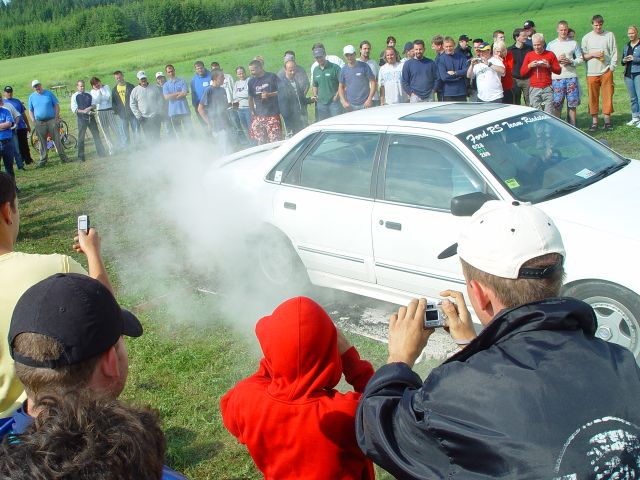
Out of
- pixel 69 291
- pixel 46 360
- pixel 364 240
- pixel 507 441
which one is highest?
pixel 69 291

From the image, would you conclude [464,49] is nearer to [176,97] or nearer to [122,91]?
[176,97]

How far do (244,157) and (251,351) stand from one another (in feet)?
8.27

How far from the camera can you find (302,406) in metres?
2.34

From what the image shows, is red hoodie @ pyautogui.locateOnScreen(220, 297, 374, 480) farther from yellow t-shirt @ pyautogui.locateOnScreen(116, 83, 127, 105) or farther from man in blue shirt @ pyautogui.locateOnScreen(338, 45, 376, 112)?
yellow t-shirt @ pyautogui.locateOnScreen(116, 83, 127, 105)

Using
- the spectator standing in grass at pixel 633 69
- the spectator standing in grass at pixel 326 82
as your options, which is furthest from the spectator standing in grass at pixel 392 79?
the spectator standing in grass at pixel 633 69

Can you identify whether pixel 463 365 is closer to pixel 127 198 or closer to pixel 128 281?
pixel 128 281

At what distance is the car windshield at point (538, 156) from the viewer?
4.81 metres

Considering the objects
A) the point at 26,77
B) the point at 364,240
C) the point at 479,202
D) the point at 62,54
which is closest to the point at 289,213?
the point at 364,240

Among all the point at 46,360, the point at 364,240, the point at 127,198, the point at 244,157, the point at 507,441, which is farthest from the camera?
the point at 127,198

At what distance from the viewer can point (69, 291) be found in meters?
1.96

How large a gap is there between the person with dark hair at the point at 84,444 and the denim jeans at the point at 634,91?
41.3 ft

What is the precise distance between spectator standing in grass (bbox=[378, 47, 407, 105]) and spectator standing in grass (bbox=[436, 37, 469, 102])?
3.58 feet

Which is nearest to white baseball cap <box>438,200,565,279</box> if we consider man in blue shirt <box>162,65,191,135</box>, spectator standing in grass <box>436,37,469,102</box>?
spectator standing in grass <box>436,37,469,102</box>

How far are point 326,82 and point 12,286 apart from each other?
10488 millimetres
